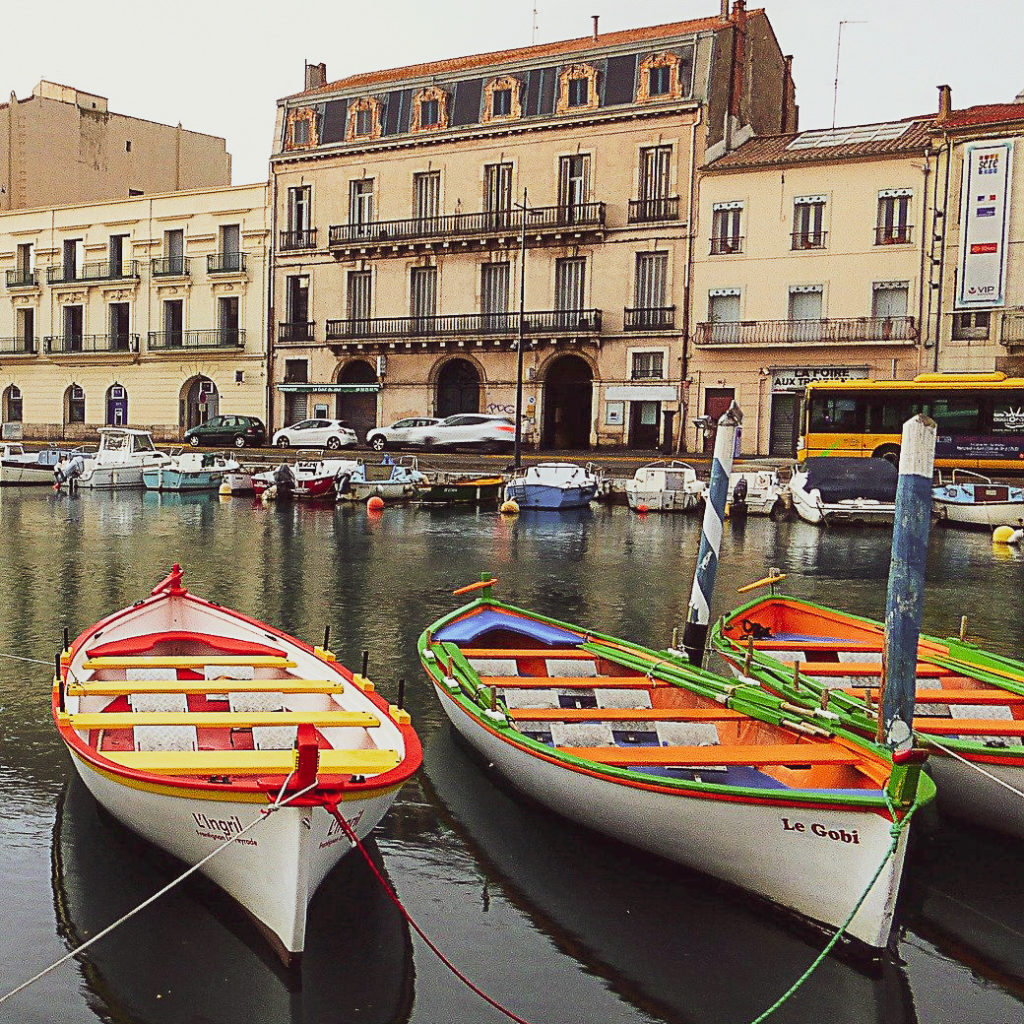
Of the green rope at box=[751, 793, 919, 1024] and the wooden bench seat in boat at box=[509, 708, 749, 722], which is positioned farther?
the wooden bench seat in boat at box=[509, 708, 749, 722]

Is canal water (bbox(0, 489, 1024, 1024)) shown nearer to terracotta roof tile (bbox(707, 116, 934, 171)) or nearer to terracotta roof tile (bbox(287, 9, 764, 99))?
terracotta roof tile (bbox(707, 116, 934, 171))

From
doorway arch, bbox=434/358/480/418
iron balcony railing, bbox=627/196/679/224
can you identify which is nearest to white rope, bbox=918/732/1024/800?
iron balcony railing, bbox=627/196/679/224

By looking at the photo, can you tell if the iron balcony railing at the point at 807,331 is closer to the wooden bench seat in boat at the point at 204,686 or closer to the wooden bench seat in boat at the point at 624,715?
the wooden bench seat in boat at the point at 624,715

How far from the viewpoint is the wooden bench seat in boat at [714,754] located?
24.5 feet

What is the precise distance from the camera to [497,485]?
37406 millimetres

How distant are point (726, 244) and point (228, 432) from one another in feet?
72.1

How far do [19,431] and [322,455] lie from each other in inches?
826

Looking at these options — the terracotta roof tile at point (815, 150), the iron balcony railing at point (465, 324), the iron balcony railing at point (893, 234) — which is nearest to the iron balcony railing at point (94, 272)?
the iron balcony railing at point (465, 324)

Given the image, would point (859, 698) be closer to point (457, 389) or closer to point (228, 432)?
point (457, 389)

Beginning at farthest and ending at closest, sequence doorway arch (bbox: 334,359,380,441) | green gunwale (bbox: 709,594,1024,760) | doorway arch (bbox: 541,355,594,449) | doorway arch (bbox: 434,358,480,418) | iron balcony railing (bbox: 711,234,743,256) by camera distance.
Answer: doorway arch (bbox: 334,359,380,441)
doorway arch (bbox: 434,358,480,418)
doorway arch (bbox: 541,355,594,449)
iron balcony railing (bbox: 711,234,743,256)
green gunwale (bbox: 709,594,1024,760)

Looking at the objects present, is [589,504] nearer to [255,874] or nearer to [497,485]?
[497,485]

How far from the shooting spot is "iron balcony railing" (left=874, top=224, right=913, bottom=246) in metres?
39.5

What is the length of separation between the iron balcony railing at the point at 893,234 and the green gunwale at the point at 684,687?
108 ft

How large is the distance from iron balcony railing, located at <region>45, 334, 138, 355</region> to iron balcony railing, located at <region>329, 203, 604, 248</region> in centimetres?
1214
